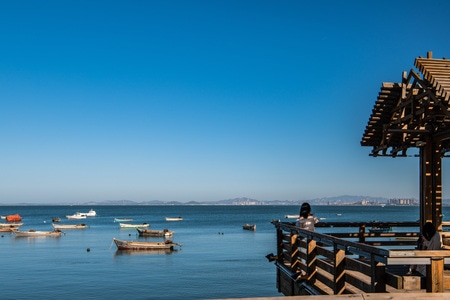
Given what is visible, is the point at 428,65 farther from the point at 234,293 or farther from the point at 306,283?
the point at 234,293

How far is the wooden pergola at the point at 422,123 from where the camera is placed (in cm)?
1120

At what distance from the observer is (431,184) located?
12.8 meters

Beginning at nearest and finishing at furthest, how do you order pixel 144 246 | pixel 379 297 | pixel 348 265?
pixel 379 297
pixel 348 265
pixel 144 246

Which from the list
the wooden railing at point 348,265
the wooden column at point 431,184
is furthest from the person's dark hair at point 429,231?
the wooden column at point 431,184

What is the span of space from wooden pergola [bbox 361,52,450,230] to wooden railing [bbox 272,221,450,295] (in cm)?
180

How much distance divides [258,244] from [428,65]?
2202 inches

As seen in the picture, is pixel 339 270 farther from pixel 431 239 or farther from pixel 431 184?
pixel 431 184

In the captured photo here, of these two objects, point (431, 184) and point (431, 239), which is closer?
point (431, 239)

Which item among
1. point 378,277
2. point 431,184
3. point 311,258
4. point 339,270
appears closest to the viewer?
point 378,277

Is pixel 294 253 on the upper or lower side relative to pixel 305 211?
lower

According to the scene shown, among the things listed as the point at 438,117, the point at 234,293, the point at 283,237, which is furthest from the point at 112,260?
the point at 438,117

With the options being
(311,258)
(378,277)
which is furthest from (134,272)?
(378,277)

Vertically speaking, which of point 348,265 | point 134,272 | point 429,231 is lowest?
point 134,272

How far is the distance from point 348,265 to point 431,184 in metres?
5.20
